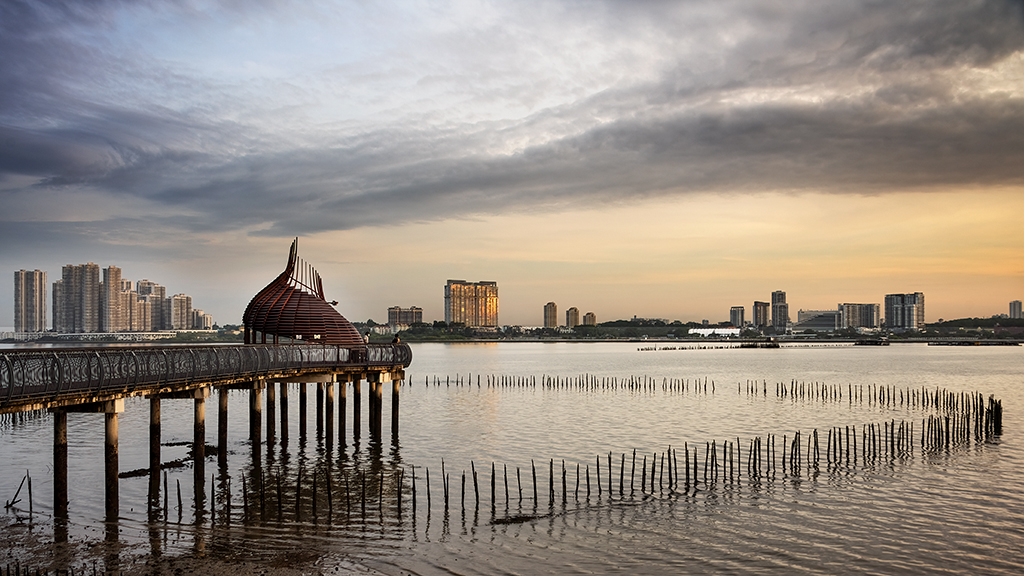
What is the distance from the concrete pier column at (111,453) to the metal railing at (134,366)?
2.09 feet

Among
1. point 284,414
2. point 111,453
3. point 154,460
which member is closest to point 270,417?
point 284,414

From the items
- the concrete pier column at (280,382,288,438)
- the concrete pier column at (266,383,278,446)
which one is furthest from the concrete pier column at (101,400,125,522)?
the concrete pier column at (280,382,288,438)

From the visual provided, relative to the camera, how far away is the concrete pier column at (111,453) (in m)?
25.3

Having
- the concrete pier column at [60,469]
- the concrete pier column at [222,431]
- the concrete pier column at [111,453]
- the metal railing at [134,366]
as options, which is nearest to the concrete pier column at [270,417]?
the metal railing at [134,366]

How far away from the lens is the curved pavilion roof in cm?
4472

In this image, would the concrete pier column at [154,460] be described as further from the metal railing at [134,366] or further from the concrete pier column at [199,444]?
the concrete pier column at [199,444]

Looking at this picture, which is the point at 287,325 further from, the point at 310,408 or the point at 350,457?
the point at 310,408

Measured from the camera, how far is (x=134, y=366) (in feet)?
84.7

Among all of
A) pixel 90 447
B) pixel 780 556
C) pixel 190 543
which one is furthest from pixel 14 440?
pixel 780 556

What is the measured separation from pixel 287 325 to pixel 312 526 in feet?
66.2

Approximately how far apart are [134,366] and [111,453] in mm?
2948

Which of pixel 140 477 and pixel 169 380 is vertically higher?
pixel 169 380

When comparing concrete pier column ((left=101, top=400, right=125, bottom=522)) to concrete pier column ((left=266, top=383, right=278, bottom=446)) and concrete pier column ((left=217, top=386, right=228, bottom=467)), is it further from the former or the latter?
concrete pier column ((left=266, top=383, right=278, bottom=446))

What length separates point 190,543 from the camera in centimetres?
2398
